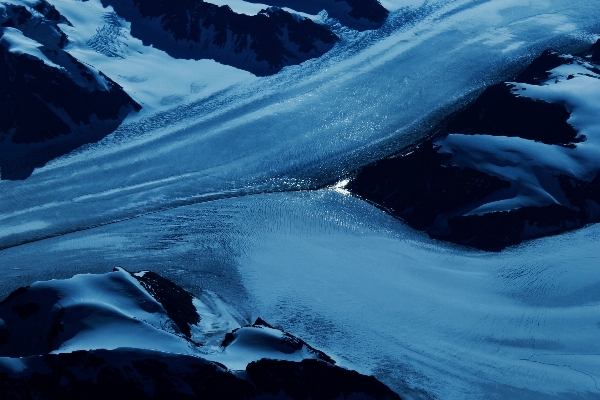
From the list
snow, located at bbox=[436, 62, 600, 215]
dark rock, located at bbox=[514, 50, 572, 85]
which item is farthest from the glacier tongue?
snow, located at bbox=[436, 62, 600, 215]

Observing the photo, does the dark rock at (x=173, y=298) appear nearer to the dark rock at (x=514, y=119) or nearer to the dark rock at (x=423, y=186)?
the dark rock at (x=423, y=186)

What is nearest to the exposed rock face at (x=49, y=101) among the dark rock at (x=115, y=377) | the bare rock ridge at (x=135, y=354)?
the bare rock ridge at (x=135, y=354)

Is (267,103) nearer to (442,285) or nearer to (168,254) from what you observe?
(168,254)

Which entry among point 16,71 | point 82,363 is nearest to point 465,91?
point 16,71

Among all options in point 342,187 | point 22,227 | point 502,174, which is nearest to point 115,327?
point 22,227

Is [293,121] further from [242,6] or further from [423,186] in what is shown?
[242,6]
